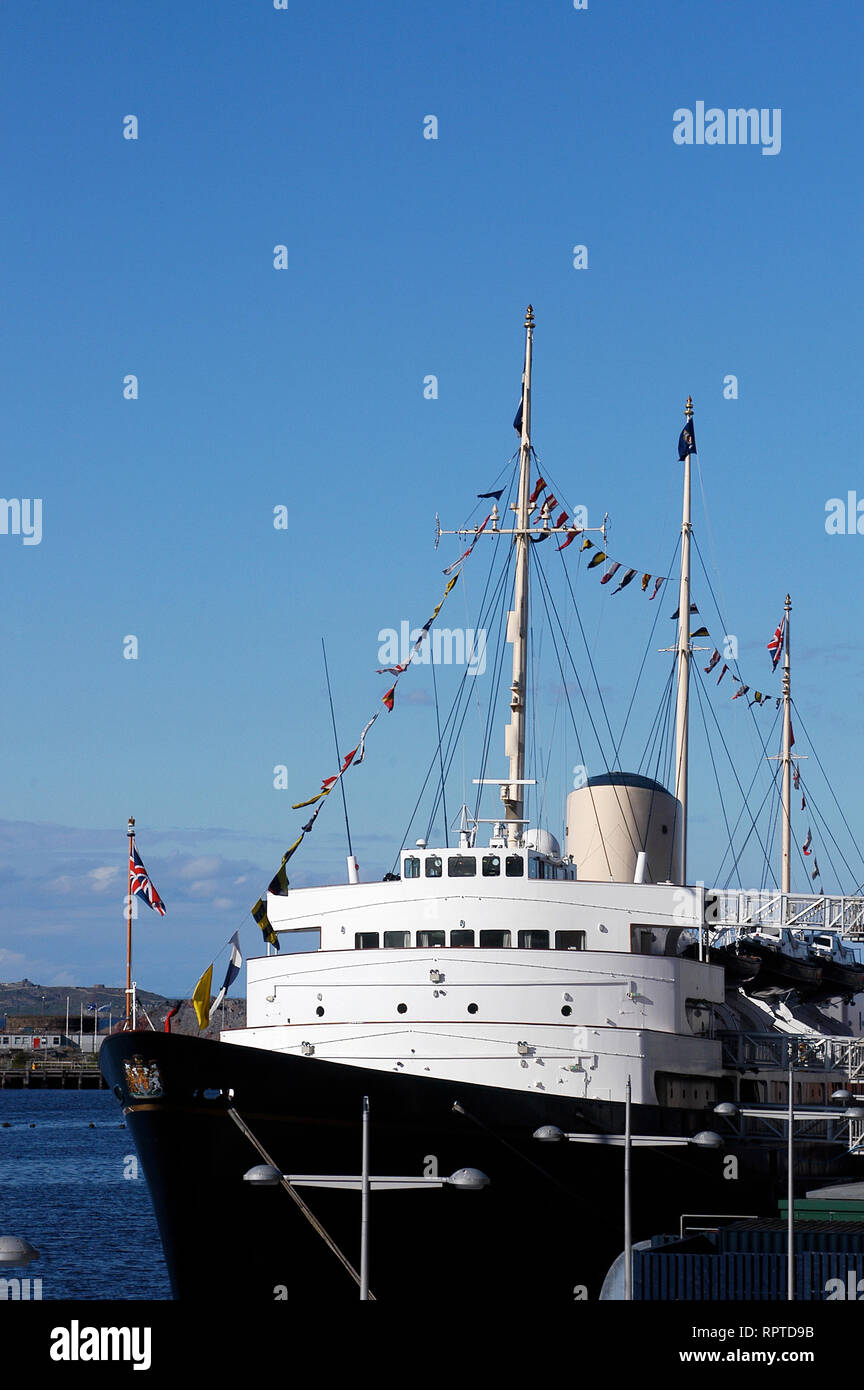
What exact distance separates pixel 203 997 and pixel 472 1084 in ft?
18.3

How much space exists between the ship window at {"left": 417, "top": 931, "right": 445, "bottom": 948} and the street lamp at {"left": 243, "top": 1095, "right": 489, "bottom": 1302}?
5.57 meters

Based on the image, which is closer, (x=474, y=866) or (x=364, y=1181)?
(x=364, y=1181)

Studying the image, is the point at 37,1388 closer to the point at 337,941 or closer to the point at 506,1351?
the point at 506,1351

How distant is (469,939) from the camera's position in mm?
35625

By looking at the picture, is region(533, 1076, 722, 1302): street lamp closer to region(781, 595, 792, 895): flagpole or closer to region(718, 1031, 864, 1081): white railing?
region(718, 1031, 864, 1081): white railing

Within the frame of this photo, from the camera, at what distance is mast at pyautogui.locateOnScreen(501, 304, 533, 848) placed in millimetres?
39344

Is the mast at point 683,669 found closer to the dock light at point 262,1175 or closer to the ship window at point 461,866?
the ship window at point 461,866

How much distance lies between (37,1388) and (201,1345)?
135 cm

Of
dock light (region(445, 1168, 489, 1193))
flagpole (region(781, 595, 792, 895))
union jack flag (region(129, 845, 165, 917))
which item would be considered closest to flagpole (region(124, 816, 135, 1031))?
union jack flag (region(129, 845, 165, 917))

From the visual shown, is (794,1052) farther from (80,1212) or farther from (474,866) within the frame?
(80,1212)

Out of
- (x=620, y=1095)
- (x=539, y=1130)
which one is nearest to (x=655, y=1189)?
(x=620, y=1095)

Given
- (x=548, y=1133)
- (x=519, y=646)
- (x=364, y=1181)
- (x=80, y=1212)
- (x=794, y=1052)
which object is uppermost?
(x=519, y=646)

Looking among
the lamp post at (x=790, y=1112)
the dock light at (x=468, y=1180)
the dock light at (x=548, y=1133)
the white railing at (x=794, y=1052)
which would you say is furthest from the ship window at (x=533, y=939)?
the dock light at (x=468, y=1180)

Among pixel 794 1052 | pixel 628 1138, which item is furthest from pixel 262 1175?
pixel 794 1052
